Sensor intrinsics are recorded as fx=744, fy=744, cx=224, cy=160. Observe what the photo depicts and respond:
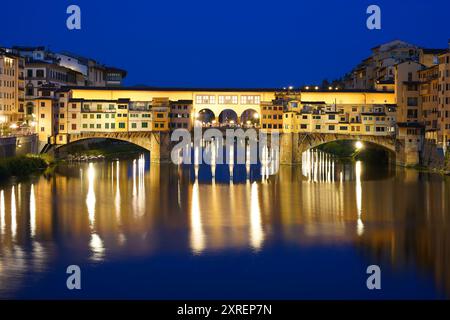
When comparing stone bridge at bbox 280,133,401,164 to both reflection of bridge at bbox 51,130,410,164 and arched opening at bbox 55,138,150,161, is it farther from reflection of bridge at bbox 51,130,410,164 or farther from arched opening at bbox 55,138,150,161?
arched opening at bbox 55,138,150,161

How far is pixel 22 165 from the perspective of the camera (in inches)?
1070

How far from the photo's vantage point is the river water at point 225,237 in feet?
39.6

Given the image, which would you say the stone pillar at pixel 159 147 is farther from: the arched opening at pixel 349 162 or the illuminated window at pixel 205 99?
the arched opening at pixel 349 162

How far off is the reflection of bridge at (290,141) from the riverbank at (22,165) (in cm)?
446

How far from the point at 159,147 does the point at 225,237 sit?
19.1 metres

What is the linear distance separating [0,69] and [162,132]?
7642 millimetres

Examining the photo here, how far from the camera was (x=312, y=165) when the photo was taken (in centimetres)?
3369

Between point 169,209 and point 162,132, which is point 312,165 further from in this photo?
point 169,209

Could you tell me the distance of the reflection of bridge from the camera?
1276 inches

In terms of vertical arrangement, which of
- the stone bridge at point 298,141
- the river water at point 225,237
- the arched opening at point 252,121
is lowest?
the river water at point 225,237

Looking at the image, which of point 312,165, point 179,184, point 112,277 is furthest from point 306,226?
point 312,165

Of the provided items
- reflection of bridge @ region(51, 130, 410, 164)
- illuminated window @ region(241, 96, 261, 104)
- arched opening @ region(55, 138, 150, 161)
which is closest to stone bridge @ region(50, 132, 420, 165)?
reflection of bridge @ region(51, 130, 410, 164)

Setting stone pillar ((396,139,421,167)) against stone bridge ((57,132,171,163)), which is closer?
stone pillar ((396,139,421,167))

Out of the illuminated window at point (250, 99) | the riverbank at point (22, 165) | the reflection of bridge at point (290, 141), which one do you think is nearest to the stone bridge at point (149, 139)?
the reflection of bridge at point (290, 141)
